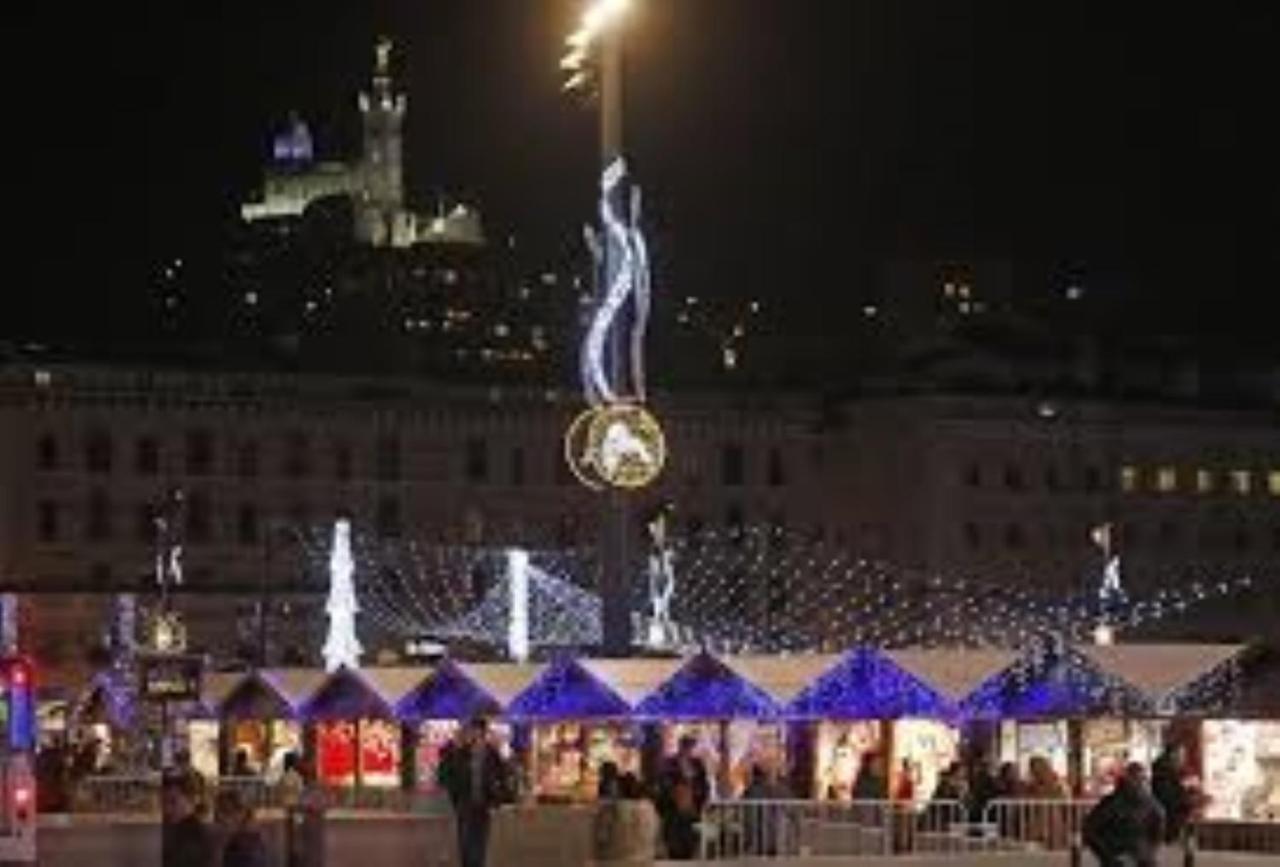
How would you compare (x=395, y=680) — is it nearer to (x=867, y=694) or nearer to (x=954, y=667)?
(x=867, y=694)

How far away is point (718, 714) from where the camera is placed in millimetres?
45562

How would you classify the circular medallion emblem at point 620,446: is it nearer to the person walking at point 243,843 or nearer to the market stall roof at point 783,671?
the market stall roof at point 783,671

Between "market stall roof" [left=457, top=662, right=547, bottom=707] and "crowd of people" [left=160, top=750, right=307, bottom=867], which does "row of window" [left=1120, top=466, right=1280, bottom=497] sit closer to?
"market stall roof" [left=457, top=662, right=547, bottom=707]

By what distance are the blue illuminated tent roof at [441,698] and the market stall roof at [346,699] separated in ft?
4.59

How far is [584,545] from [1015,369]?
80.6 ft

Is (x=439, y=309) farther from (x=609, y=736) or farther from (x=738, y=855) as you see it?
(x=738, y=855)

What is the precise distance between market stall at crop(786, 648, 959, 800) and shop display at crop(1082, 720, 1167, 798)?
173 centimetres

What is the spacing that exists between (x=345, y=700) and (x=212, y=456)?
70322mm

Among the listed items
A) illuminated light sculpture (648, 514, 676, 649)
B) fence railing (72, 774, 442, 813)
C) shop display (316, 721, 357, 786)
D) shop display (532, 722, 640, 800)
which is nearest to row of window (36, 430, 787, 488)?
illuminated light sculpture (648, 514, 676, 649)

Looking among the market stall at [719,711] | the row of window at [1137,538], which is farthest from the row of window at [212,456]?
the market stall at [719,711]

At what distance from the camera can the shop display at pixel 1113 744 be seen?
42094 millimetres

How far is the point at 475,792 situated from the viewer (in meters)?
30.8

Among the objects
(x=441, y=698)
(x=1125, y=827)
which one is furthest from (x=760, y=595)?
(x=1125, y=827)

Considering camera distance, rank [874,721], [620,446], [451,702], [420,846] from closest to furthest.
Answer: [420,846] < [620,446] < [874,721] < [451,702]
